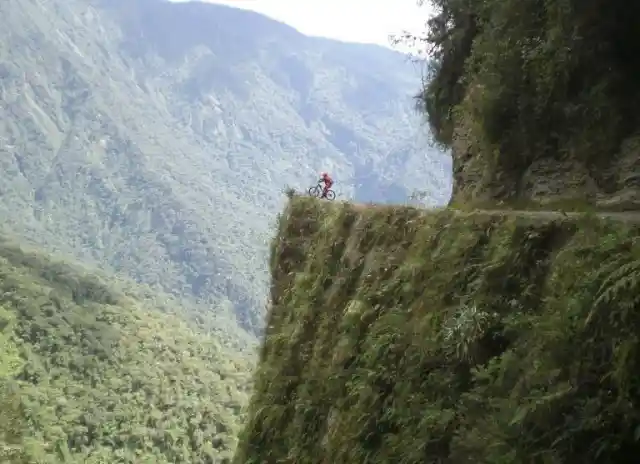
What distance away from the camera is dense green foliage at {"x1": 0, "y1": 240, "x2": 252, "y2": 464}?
204 ft

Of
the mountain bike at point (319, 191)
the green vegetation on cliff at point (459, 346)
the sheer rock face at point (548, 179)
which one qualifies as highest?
the mountain bike at point (319, 191)

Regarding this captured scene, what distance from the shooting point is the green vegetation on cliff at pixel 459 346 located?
3488 millimetres

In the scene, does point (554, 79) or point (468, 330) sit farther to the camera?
point (554, 79)

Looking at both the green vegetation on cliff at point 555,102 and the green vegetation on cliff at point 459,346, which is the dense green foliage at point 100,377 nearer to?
the green vegetation on cliff at point 459,346

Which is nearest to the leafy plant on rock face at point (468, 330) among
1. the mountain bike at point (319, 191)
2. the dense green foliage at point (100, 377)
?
the mountain bike at point (319, 191)

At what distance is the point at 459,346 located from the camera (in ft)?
15.6

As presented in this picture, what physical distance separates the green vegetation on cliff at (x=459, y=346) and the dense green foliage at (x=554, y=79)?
1972 millimetres

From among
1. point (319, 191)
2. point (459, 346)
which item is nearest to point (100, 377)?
point (319, 191)

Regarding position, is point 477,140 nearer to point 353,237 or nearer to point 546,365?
point 353,237

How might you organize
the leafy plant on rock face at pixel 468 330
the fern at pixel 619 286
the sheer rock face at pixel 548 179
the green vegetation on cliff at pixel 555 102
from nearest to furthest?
the fern at pixel 619 286 < the leafy plant on rock face at pixel 468 330 < the sheer rock face at pixel 548 179 < the green vegetation on cliff at pixel 555 102

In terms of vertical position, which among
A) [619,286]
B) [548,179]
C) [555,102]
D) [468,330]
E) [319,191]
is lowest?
[468,330]

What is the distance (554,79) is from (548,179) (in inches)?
46.8

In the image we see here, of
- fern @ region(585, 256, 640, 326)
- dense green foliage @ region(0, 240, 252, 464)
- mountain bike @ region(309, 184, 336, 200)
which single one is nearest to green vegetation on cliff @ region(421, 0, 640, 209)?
fern @ region(585, 256, 640, 326)

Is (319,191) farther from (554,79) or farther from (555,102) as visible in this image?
(554,79)
